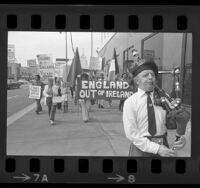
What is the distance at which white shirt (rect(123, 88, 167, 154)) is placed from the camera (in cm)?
513

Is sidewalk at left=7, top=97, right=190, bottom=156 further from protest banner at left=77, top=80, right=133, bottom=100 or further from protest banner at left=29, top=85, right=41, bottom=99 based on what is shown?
protest banner at left=29, top=85, right=41, bottom=99

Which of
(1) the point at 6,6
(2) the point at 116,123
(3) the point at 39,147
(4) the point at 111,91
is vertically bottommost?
(3) the point at 39,147

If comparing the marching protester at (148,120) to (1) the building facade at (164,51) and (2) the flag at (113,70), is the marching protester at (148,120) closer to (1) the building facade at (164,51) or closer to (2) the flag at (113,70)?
(1) the building facade at (164,51)

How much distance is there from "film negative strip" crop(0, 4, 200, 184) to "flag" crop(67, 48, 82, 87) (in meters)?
0.02

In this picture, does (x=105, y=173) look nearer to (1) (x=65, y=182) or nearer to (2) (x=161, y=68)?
(1) (x=65, y=182)

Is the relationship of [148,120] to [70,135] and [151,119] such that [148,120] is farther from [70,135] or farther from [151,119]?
[70,135]

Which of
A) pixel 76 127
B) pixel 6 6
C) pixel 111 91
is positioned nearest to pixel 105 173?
pixel 76 127

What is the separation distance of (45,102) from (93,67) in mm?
808

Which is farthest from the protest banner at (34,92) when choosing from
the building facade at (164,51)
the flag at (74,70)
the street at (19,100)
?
the building facade at (164,51)

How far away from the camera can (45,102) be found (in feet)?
17.7

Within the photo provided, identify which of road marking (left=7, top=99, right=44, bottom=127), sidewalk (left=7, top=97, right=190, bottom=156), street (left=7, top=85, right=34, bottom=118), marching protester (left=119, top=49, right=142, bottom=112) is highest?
marching protester (left=119, top=49, right=142, bottom=112)

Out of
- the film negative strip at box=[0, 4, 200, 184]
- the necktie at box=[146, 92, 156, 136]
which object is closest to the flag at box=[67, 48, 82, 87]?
the film negative strip at box=[0, 4, 200, 184]

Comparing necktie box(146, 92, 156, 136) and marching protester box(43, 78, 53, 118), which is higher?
marching protester box(43, 78, 53, 118)

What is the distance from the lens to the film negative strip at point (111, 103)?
498 centimetres
